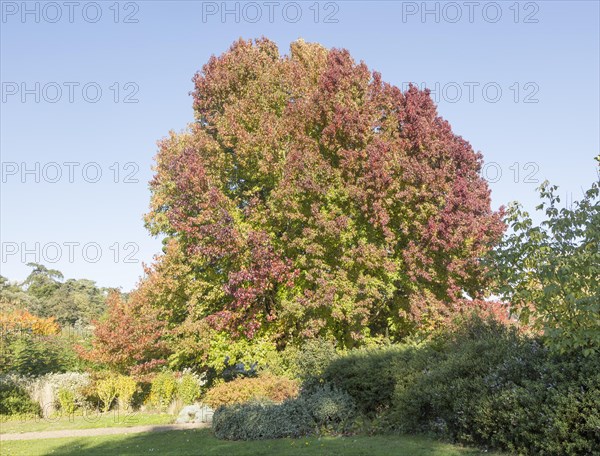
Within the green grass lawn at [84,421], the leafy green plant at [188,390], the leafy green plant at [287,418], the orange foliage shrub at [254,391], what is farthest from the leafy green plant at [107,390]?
the leafy green plant at [287,418]

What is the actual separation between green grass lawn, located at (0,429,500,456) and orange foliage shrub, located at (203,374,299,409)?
217 cm

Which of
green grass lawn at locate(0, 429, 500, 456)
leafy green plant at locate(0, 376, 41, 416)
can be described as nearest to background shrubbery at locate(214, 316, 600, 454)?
green grass lawn at locate(0, 429, 500, 456)

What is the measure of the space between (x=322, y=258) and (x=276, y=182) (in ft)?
11.4

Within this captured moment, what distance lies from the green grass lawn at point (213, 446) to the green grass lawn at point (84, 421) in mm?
2515

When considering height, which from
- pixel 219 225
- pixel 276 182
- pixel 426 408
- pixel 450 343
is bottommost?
pixel 426 408

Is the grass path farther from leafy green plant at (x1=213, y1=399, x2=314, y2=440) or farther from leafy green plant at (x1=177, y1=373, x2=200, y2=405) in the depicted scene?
leafy green plant at (x1=177, y1=373, x2=200, y2=405)

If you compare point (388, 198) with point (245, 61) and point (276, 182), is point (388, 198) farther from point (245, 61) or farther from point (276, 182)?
point (245, 61)

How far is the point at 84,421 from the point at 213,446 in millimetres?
8204

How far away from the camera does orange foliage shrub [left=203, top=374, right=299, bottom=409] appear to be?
51.1ft

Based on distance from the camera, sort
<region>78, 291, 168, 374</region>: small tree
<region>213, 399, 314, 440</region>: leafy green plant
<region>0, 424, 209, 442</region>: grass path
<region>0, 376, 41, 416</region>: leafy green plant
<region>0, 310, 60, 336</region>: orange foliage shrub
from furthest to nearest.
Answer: <region>0, 310, 60, 336</region>: orange foliage shrub < <region>78, 291, 168, 374</region>: small tree < <region>0, 376, 41, 416</region>: leafy green plant < <region>0, 424, 209, 442</region>: grass path < <region>213, 399, 314, 440</region>: leafy green plant

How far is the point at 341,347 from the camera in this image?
19141mm

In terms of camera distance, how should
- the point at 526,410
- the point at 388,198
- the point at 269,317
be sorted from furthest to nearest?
the point at 269,317 → the point at 388,198 → the point at 526,410

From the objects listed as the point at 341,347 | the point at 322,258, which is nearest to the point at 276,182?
the point at 322,258

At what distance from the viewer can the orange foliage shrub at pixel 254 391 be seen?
1557cm
